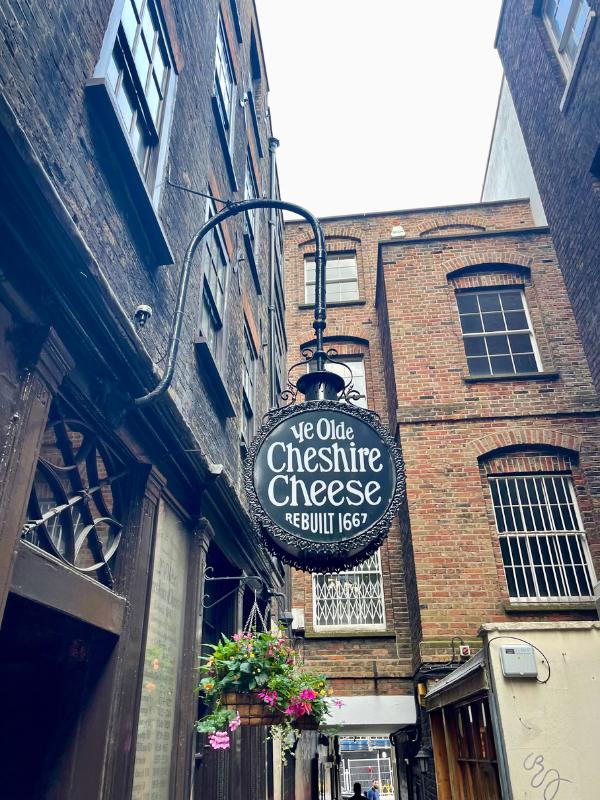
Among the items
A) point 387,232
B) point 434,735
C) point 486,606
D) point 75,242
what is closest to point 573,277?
point 486,606

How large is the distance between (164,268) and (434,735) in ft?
24.0

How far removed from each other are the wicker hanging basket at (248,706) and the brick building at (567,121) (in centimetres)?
546

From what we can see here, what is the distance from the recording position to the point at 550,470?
1021 cm

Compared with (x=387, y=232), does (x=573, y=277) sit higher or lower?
lower

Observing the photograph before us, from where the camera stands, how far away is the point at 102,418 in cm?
352

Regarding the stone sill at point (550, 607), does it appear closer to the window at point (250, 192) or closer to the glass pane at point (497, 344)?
the glass pane at point (497, 344)

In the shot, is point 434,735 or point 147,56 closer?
point 147,56

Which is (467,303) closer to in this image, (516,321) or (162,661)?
(516,321)

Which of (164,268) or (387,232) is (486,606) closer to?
(164,268)

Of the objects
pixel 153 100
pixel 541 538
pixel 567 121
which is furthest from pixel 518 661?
pixel 567 121

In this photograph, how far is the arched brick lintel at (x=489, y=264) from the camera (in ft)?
40.2

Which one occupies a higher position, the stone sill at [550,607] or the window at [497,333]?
the window at [497,333]

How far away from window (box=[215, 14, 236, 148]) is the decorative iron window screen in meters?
5.65

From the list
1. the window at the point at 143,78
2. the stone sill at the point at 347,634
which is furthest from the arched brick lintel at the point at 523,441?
the window at the point at 143,78
